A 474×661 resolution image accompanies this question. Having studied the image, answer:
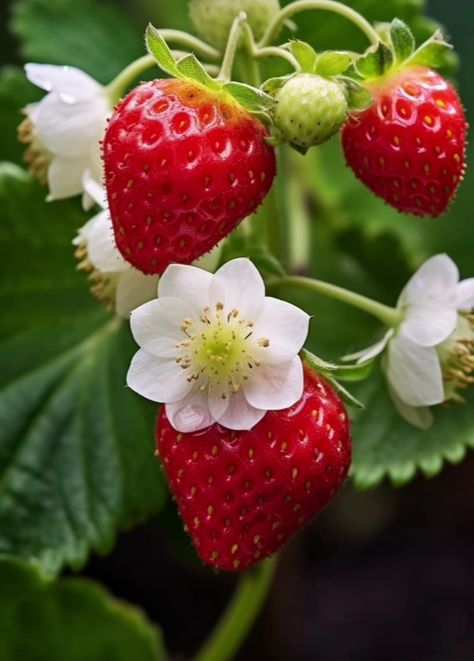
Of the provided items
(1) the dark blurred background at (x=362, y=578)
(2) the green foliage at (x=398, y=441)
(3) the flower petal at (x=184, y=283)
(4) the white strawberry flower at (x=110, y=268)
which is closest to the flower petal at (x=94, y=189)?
(4) the white strawberry flower at (x=110, y=268)

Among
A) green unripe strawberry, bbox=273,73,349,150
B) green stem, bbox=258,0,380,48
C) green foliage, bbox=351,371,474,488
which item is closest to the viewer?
green unripe strawberry, bbox=273,73,349,150

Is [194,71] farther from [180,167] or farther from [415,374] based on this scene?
[415,374]

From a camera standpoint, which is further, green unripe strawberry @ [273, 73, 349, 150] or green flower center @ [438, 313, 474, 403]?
green flower center @ [438, 313, 474, 403]

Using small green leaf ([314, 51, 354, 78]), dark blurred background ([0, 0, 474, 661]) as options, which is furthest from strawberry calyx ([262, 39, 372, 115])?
dark blurred background ([0, 0, 474, 661])

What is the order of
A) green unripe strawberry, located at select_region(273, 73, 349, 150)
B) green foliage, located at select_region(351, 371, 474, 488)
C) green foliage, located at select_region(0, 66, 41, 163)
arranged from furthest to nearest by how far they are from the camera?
green foliage, located at select_region(0, 66, 41, 163), green foliage, located at select_region(351, 371, 474, 488), green unripe strawberry, located at select_region(273, 73, 349, 150)

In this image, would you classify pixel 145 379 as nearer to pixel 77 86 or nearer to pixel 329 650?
pixel 77 86

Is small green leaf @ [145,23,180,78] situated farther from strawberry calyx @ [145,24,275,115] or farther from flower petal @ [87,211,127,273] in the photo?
flower petal @ [87,211,127,273]

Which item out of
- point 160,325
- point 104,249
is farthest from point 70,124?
point 160,325
